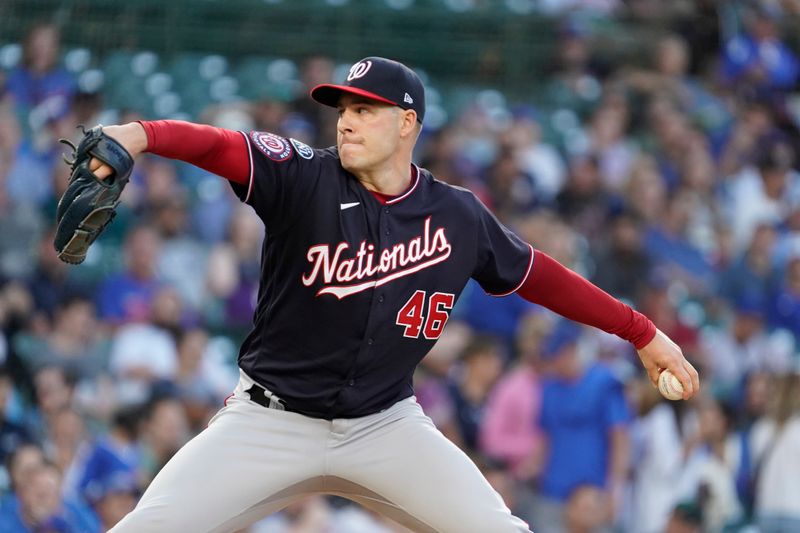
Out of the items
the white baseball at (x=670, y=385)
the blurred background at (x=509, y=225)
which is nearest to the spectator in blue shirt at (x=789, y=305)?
the blurred background at (x=509, y=225)

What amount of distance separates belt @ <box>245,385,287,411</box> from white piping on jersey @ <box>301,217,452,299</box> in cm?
38

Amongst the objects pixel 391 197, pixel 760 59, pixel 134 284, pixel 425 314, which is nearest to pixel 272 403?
pixel 425 314

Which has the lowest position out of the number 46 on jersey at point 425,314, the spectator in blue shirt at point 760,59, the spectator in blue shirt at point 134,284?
the spectator in blue shirt at point 134,284

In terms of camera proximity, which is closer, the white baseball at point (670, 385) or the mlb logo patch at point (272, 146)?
the mlb logo patch at point (272, 146)

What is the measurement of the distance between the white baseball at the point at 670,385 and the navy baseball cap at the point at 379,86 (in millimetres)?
1245

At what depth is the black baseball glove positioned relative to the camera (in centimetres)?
357

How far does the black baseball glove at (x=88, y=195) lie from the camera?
3574mm

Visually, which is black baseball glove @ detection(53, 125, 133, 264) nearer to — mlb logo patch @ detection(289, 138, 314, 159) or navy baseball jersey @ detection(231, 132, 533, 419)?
navy baseball jersey @ detection(231, 132, 533, 419)

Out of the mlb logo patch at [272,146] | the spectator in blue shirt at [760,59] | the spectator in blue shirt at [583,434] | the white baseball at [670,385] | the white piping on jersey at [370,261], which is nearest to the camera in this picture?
the mlb logo patch at [272,146]

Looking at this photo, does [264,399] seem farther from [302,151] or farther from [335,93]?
[335,93]

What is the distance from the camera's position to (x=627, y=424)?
7945mm

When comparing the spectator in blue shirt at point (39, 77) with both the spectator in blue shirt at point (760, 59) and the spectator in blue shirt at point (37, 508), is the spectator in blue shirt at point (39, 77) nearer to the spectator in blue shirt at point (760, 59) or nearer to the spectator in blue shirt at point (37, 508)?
the spectator in blue shirt at point (37, 508)

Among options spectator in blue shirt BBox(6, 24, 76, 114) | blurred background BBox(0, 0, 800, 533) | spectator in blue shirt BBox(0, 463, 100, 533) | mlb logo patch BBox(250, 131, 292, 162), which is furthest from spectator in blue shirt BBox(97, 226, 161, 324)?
mlb logo patch BBox(250, 131, 292, 162)

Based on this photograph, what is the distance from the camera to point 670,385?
4.49 meters
